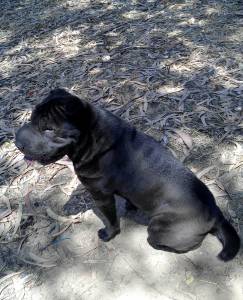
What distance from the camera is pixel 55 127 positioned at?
2.66 m

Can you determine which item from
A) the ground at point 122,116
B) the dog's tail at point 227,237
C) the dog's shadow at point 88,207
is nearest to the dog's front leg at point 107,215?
the ground at point 122,116

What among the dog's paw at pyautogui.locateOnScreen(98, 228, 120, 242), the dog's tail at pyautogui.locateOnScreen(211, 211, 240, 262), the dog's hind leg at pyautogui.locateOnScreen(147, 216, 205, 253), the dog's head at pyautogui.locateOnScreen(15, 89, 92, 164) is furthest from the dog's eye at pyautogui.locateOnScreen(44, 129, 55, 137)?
the dog's tail at pyautogui.locateOnScreen(211, 211, 240, 262)

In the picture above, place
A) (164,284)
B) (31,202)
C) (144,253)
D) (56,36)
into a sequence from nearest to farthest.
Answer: (164,284) → (144,253) → (31,202) → (56,36)

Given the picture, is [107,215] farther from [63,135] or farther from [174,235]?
[63,135]

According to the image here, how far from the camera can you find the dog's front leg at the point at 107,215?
10.3ft

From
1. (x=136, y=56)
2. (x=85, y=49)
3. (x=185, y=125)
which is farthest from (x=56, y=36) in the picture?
(x=185, y=125)

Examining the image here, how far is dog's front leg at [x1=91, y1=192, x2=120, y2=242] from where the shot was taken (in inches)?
124

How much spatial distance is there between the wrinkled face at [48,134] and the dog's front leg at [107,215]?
0.55m

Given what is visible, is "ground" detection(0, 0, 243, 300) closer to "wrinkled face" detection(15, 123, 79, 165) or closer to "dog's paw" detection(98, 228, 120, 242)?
"dog's paw" detection(98, 228, 120, 242)

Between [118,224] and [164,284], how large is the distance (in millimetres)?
637

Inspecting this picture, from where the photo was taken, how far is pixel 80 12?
23.9 ft

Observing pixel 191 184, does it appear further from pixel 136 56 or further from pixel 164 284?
pixel 136 56

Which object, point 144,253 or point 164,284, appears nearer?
point 164,284

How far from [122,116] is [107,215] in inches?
67.4
